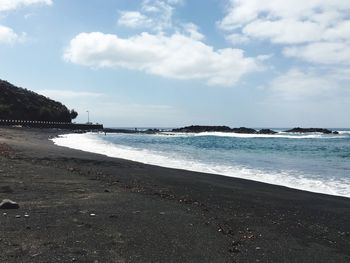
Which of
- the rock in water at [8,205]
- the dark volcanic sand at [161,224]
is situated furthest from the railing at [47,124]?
the rock in water at [8,205]

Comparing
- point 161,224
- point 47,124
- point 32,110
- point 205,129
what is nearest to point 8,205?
point 161,224

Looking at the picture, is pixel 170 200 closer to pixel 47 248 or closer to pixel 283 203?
pixel 283 203

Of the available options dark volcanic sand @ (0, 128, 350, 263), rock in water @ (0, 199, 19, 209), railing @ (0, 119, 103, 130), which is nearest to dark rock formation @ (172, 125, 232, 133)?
railing @ (0, 119, 103, 130)

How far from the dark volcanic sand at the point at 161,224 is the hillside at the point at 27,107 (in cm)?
10830

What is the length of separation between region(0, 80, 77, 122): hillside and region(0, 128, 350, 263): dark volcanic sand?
355ft

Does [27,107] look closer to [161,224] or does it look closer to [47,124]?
[47,124]

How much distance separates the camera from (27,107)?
125m

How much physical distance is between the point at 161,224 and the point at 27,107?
407 ft

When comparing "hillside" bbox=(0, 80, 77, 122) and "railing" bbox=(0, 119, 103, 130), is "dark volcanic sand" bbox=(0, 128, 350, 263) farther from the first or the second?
"hillside" bbox=(0, 80, 77, 122)

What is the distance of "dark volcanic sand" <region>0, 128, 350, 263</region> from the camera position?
260 inches

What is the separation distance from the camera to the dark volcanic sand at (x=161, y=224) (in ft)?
21.7

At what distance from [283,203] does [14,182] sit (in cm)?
731

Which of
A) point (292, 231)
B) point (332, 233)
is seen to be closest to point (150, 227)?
point (292, 231)

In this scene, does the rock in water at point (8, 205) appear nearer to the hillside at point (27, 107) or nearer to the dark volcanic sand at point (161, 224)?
the dark volcanic sand at point (161, 224)
